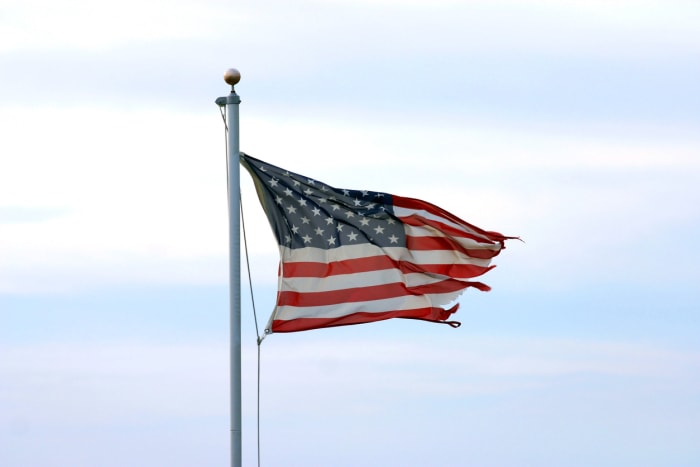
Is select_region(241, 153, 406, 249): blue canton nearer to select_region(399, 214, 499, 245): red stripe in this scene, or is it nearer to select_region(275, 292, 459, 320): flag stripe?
select_region(399, 214, 499, 245): red stripe

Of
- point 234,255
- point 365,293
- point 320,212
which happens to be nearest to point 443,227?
point 365,293

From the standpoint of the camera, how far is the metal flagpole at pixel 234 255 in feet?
61.3

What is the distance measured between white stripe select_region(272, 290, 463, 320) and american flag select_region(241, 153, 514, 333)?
0.05 feet

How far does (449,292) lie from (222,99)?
525 cm

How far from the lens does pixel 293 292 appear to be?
19.8 m

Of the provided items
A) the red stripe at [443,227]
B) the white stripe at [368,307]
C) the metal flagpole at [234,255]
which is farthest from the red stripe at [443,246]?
the metal flagpole at [234,255]

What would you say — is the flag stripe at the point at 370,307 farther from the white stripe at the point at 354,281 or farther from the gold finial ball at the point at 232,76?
the gold finial ball at the point at 232,76

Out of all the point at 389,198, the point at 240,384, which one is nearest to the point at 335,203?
the point at 389,198

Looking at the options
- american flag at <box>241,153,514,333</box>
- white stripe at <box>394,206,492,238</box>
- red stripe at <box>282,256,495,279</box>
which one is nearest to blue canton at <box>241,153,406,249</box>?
american flag at <box>241,153,514,333</box>

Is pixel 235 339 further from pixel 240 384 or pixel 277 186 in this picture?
pixel 277 186

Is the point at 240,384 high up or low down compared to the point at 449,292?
down

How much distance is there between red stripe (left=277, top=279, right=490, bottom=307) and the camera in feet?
65.0

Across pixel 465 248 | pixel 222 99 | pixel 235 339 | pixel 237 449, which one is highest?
pixel 222 99

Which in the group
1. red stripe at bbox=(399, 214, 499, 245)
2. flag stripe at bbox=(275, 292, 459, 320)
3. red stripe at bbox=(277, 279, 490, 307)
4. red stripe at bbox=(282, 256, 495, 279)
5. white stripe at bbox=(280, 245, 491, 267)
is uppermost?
red stripe at bbox=(399, 214, 499, 245)
